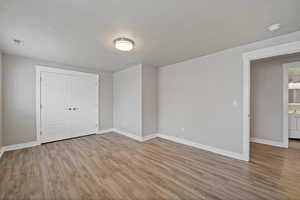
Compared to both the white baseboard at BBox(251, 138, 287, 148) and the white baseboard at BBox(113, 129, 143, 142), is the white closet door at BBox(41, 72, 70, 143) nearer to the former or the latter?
the white baseboard at BBox(113, 129, 143, 142)

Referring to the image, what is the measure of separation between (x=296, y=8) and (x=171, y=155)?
9.90ft

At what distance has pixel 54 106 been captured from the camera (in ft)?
12.6

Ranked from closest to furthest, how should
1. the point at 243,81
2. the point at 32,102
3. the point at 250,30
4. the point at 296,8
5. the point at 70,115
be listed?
1. the point at 296,8
2. the point at 250,30
3. the point at 243,81
4. the point at 32,102
5. the point at 70,115

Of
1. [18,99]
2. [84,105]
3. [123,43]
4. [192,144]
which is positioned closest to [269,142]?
[192,144]

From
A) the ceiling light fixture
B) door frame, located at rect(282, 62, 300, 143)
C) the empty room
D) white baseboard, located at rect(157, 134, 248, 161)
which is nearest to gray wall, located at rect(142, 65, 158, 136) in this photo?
the empty room

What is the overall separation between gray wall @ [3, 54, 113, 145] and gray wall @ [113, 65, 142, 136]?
224cm

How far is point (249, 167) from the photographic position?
7.68 ft

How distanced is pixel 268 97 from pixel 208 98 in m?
1.88

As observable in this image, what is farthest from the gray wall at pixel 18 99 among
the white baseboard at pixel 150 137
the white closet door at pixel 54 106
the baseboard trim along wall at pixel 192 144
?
the white baseboard at pixel 150 137

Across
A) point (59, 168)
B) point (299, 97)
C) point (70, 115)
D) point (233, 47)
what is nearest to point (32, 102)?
point (70, 115)

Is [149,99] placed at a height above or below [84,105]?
above

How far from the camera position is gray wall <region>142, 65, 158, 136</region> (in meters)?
4.04

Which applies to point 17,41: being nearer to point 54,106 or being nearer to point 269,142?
point 54,106

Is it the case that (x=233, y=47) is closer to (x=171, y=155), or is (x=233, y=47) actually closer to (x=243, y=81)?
(x=243, y=81)
